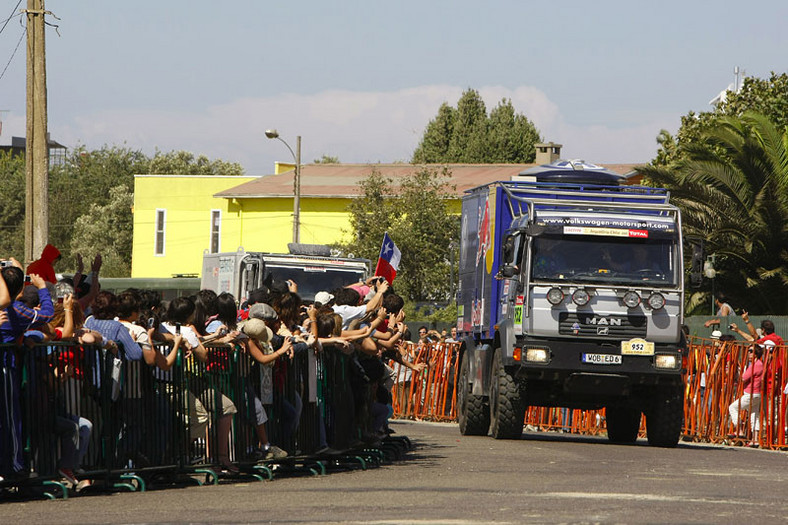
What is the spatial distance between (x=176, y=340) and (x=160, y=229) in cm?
6364

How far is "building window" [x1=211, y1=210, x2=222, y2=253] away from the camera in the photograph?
72.4 meters

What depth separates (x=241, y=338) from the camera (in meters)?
12.6

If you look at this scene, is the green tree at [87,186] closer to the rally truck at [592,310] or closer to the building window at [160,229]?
the building window at [160,229]

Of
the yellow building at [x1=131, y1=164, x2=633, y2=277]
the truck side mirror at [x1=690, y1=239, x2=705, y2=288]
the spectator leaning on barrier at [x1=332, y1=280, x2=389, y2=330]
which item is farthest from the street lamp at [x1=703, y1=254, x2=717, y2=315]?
the yellow building at [x1=131, y1=164, x2=633, y2=277]

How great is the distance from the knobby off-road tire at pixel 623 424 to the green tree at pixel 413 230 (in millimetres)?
33858

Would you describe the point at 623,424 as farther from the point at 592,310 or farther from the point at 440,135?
the point at 440,135

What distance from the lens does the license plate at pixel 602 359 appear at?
719 inches

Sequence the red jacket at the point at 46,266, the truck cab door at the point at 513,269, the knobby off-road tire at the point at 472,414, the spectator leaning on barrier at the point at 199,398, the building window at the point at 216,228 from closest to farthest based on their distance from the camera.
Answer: the spectator leaning on barrier at the point at 199,398
the red jacket at the point at 46,266
the truck cab door at the point at 513,269
the knobby off-road tire at the point at 472,414
the building window at the point at 216,228

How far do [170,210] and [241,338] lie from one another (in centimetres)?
6209

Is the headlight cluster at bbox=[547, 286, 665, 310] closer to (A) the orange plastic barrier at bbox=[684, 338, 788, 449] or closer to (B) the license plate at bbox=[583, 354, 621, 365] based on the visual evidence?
(B) the license plate at bbox=[583, 354, 621, 365]

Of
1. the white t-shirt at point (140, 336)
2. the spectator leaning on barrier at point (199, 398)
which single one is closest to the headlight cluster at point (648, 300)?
the spectator leaning on barrier at point (199, 398)

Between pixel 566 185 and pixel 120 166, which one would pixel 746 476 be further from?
pixel 120 166

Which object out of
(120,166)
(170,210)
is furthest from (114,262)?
(120,166)

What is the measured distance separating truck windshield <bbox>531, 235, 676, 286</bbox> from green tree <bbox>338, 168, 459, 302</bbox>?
120 feet
